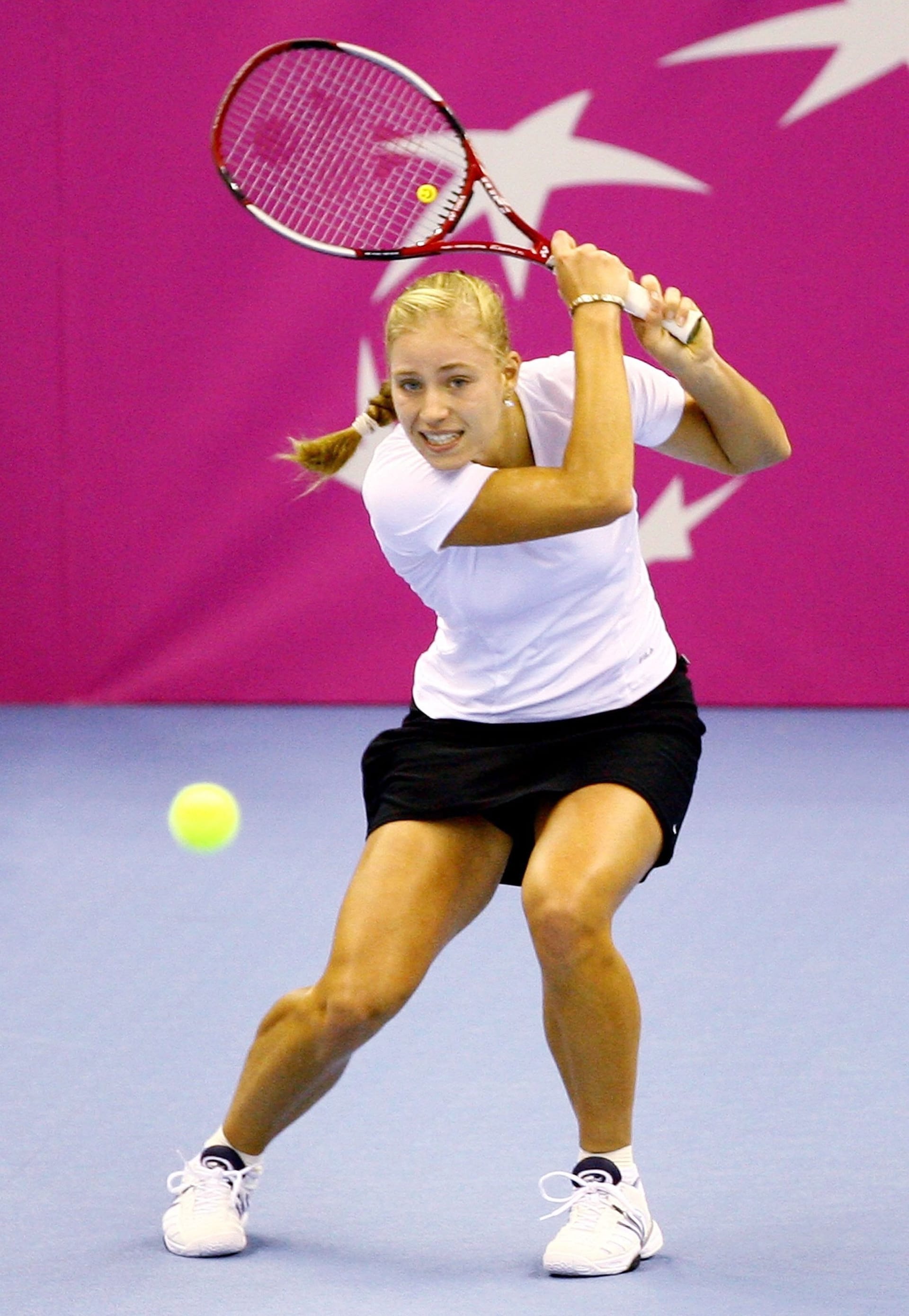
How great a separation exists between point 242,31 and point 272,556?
1655mm

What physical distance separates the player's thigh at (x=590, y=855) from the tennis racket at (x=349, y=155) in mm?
630

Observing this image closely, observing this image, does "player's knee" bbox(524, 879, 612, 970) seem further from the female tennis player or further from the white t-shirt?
the white t-shirt

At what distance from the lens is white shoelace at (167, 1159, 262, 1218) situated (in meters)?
2.38

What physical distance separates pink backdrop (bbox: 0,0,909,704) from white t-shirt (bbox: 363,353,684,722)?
3.43 metres

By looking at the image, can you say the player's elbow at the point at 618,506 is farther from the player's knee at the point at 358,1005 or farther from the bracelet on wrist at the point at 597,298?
the player's knee at the point at 358,1005

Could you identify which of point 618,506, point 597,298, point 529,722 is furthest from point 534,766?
point 597,298

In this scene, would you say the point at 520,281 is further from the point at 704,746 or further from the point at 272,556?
the point at 704,746

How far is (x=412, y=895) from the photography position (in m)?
2.35

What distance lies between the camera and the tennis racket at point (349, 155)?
2734mm

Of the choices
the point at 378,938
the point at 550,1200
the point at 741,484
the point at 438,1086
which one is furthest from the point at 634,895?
the point at 741,484

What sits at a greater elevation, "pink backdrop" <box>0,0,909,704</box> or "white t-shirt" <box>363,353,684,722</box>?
"pink backdrop" <box>0,0,909,704</box>

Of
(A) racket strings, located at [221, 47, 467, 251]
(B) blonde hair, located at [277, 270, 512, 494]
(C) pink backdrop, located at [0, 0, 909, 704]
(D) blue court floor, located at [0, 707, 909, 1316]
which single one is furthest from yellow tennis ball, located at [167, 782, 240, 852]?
(B) blonde hair, located at [277, 270, 512, 494]

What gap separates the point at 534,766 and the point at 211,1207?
70 centimetres

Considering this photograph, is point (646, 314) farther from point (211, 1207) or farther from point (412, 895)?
point (211, 1207)
